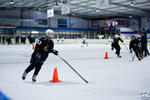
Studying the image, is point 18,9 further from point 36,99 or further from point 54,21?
point 36,99

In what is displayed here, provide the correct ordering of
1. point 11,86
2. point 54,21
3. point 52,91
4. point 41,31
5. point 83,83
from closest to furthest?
point 52,91
point 11,86
point 83,83
point 41,31
point 54,21

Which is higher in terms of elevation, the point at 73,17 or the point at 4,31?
the point at 73,17

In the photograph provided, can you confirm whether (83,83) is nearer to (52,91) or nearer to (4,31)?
(52,91)

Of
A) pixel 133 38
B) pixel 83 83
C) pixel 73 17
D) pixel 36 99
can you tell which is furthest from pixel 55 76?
pixel 73 17

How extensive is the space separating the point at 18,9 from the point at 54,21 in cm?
710

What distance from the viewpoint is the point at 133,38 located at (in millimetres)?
9102

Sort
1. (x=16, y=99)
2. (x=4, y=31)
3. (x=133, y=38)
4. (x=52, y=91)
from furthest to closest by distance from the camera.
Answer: (x=4, y=31), (x=133, y=38), (x=52, y=91), (x=16, y=99)

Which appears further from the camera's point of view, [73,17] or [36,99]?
[73,17]

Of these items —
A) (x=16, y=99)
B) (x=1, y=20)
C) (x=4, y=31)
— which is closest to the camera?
(x=16, y=99)

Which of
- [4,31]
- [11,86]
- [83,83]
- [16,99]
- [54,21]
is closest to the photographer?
[16,99]

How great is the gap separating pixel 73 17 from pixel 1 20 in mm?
14971

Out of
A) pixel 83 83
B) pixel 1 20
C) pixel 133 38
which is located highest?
pixel 1 20

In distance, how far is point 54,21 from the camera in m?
42.2

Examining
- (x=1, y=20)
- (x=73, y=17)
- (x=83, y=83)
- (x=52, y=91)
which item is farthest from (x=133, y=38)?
(x=73, y=17)
